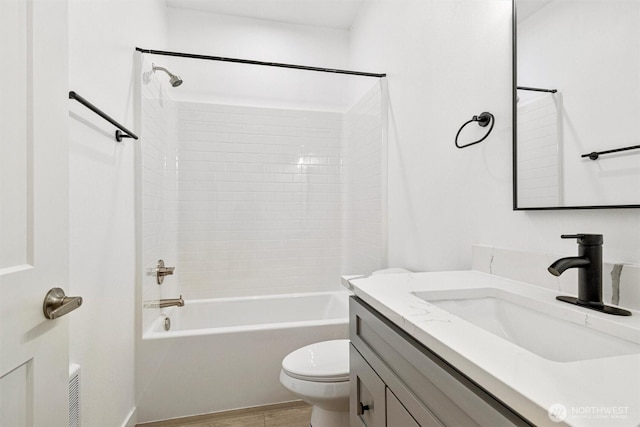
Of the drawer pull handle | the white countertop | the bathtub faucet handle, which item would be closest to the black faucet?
the white countertop

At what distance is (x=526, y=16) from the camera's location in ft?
3.68

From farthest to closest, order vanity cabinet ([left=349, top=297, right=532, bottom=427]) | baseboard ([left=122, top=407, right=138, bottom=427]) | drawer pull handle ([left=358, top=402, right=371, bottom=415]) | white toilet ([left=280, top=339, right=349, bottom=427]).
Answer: baseboard ([left=122, top=407, right=138, bottom=427])
white toilet ([left=280, top=339, right=349, bottom=427])
drawer pull handle ([left=358, top=402, right=371, bottom=415])
vanity cabinet ([left=349, top=297, right=532, bottom=427])

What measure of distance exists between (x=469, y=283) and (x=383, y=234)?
3.86 feet

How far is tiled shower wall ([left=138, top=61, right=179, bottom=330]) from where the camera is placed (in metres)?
2.02

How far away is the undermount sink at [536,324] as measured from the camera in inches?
27.6

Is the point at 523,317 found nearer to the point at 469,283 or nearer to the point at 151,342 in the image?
the point at 469,283

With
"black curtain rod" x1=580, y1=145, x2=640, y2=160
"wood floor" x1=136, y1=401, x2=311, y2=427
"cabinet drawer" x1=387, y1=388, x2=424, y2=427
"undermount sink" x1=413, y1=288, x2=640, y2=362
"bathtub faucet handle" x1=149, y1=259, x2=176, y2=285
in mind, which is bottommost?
"wood floor" x1=136, y1=401, x2=311, y2=427

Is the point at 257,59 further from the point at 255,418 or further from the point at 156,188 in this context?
the point at 255,418

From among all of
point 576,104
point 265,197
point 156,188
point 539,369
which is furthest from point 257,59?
point 539,369

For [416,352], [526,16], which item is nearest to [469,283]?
[416,352]

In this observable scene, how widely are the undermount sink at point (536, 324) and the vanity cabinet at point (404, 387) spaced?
20 centimetres

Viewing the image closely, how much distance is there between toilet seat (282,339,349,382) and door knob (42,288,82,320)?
3.27 feet

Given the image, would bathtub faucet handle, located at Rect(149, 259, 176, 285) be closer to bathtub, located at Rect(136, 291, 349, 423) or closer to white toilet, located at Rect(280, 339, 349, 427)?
bathtub, located at Rect(136, 291, 349, 423)

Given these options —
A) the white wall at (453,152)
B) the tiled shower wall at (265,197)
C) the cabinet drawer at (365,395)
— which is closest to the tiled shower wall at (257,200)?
the tiled shower wall at (265,197)
